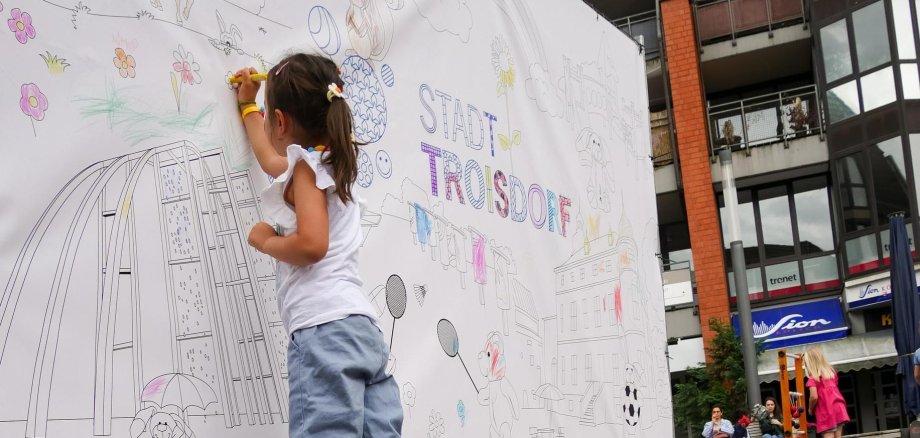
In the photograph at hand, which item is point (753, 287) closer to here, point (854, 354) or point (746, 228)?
point (746, 228)

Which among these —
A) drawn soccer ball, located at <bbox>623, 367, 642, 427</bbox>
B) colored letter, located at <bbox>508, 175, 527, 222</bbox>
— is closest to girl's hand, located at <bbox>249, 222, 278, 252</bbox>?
colored letter, located at <bbox>508, 175, 527, 222</bbox>

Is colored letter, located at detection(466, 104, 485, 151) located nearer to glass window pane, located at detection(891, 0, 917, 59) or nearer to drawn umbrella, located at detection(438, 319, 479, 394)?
drawn umbrella, located at detection(438, 319, 479, 394)

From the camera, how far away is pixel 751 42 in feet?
55.5

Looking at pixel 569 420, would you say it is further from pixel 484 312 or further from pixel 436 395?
pixel 436 395

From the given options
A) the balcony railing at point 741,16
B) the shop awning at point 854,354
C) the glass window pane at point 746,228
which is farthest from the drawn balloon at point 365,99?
the balcony railing at point 741,16

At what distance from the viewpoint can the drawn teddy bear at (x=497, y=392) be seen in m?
3.09

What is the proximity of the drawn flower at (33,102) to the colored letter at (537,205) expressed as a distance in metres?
1.95

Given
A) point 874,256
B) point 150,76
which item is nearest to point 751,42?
point 874,256

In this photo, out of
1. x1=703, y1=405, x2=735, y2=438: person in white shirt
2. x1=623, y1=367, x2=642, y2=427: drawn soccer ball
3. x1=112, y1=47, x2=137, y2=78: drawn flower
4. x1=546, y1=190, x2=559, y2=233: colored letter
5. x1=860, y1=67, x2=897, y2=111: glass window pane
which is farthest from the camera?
x1=860, y1=67, x2=897, y2=111: glass window pane

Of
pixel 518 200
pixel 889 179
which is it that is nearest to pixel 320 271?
pixel 518 200

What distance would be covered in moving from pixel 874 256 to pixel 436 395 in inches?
517

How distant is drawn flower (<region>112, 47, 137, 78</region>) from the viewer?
6.84 ft

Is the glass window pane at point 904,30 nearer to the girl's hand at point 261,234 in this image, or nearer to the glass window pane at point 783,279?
the glass window pane at point 783,279

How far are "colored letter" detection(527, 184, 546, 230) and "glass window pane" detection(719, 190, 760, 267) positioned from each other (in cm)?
1351
